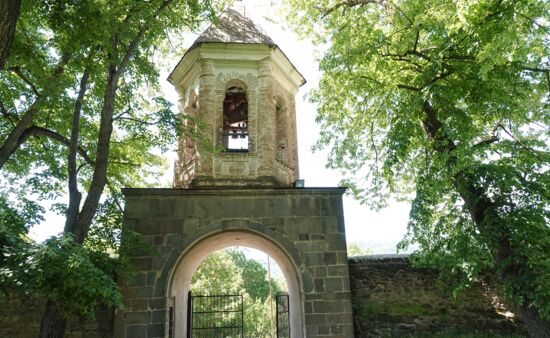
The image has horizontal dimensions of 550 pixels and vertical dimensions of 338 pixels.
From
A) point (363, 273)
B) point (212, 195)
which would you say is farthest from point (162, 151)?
point (363, 273)

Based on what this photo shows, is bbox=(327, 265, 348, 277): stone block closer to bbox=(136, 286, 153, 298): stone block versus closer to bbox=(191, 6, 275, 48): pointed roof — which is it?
bbox=(136, 286, 153, 298): stone block

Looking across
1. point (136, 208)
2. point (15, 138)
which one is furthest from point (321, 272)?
point (15, 138)

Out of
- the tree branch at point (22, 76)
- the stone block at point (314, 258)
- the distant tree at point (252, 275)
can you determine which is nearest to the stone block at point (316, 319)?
the stone block at point (314, 258)

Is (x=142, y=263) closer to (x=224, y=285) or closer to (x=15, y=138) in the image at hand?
(x=15, y=138)

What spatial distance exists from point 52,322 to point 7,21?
465cm

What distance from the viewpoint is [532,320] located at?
7.01 metres

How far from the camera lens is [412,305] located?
858cm

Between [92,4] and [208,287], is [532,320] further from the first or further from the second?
[208,287]

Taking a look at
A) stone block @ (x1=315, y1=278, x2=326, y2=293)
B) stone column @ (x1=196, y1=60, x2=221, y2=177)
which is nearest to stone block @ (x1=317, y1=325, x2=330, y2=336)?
stone block @ (x1=315, y1=278, x2=326, y2=293)

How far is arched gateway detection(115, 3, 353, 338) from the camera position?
7.73 metres

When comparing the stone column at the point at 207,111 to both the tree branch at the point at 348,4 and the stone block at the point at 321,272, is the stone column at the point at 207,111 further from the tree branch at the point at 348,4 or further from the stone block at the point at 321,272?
the tree branch at the point at 348,4

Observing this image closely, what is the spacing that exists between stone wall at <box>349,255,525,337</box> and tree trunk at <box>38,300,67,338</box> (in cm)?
547

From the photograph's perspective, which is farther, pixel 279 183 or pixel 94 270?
pixel 279 183

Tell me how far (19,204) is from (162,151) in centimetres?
290
